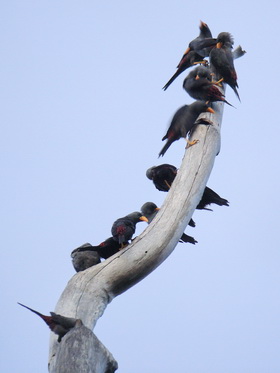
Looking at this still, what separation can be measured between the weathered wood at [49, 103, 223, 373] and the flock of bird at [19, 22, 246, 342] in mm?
457

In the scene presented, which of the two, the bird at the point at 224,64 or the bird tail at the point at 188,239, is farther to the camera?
the bird at the point at 224,64

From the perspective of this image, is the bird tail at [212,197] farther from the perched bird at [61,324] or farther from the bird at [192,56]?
the perched bird at [61,324]

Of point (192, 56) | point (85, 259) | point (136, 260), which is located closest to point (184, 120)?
point (85, 259)

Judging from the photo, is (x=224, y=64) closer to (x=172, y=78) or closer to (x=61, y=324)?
(x=172, y=78)

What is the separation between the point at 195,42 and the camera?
25.9 feet

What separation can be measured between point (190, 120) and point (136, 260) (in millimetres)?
1959

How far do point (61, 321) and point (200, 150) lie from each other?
2177mm

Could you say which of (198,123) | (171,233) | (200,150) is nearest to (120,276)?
(171,233)

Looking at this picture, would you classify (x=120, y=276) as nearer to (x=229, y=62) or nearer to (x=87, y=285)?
(x=87, y=285)

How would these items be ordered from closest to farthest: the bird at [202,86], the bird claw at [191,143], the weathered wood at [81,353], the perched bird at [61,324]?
the weathered wood at [81,353]
the perched bird at [61,324]
the bird claw at [191,143]
the bird at [202,86]

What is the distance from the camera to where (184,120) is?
6.31 metres

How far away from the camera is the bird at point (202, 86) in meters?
6.51

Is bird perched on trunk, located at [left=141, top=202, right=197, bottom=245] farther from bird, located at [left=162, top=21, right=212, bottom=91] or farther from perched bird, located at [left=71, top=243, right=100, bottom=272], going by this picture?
bird, located at [left=162, top=21, right=212, bottom=91]

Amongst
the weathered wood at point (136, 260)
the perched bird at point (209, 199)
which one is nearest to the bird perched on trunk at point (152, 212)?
the perched bird at point (209, 199)
